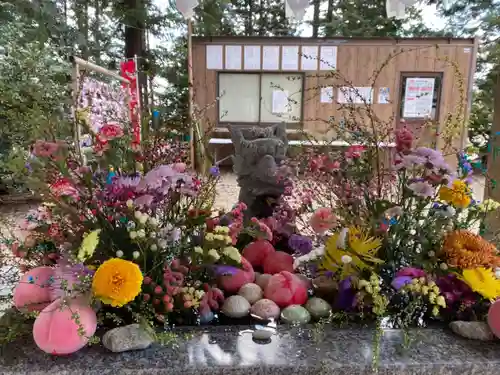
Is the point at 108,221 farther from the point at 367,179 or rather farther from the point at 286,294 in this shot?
the point at 367,179

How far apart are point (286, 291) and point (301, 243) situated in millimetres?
359

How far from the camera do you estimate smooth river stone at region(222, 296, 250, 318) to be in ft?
4.38

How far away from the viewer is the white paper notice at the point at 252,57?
18.2ft

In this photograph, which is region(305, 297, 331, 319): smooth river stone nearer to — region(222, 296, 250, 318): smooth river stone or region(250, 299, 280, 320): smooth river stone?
region(250, 299, 280, 320): smooth river stone

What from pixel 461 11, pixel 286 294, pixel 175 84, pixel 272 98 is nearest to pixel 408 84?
pixel 272 98

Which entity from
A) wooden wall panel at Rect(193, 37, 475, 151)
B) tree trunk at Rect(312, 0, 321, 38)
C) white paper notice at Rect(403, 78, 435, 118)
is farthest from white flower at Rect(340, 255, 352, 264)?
tree trunk at Rect(312, 0, 321, 38)

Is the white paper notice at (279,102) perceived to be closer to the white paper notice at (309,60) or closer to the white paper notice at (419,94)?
the white paper notice at (309,60)

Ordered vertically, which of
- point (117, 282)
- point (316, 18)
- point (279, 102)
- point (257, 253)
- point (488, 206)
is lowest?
point (257, 253)

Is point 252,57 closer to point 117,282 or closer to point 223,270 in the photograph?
point 223,270

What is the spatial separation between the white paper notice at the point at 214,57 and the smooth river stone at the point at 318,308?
15.6 ft

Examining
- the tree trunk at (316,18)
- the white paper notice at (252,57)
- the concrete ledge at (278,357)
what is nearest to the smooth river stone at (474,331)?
the concrete ledge at (278,357)

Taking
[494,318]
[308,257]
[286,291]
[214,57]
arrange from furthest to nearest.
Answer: [214,57]
[308,257]
[286,291]
[494,318]

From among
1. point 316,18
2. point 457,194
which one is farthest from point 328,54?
point 457,194

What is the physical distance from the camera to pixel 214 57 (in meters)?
5.55
